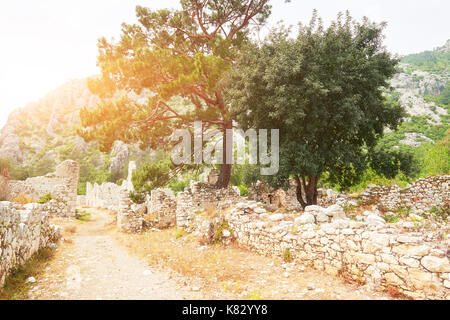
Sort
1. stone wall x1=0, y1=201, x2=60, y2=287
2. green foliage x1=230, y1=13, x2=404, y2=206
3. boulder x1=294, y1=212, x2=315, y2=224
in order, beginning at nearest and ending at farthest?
1. stone wall x1=0, y1=201, x2=60, y2=287
2. boulder x1=294, y1=212, x2=315, y2=224
3. green foliage x1=230, y1=13, x2=404, y2=206

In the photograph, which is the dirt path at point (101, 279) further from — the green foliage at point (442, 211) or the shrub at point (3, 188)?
the shrub at point (3, 188)

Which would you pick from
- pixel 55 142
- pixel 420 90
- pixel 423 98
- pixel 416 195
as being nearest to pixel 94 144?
pixel 55 142

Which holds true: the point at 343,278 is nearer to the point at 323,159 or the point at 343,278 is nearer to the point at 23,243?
the point at 323,159

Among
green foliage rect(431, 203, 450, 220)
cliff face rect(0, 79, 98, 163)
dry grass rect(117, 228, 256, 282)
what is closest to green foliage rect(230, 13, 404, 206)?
green foliage rect(431, 203, 450, 220)

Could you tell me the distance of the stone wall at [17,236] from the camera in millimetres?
4179

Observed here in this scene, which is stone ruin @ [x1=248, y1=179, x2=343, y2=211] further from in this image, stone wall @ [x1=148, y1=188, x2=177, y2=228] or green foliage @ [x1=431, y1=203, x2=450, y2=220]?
green foliage @ [x1=431, y1=203, x2=450, y2=220]

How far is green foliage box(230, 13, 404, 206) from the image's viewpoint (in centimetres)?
904

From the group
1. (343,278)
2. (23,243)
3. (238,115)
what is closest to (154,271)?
(23,243)

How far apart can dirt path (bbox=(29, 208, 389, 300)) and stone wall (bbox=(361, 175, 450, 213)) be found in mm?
8592

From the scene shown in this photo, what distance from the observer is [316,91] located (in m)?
8.92

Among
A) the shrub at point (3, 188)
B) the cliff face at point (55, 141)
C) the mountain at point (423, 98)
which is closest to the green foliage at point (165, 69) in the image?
the shrub at point (3, 188)

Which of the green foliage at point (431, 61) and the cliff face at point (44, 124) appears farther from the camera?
the green foliage at point (431, 61)

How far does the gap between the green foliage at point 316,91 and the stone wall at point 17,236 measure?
8042mm
